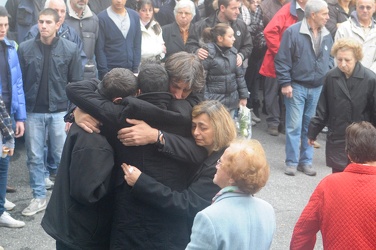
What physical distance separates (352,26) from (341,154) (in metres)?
2.83

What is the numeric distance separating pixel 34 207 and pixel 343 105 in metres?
3.07

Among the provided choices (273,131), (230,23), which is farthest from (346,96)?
(273,131)

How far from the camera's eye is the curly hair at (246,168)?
3.15 m

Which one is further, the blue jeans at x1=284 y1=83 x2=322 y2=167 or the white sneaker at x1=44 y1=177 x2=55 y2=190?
the blue jeans at x1=284 y1=83 x2=322 y2=167

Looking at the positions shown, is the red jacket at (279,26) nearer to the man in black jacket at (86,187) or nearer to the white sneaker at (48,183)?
the white sneaker at (48,183)

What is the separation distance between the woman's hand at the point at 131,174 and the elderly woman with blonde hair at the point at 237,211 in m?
0.54

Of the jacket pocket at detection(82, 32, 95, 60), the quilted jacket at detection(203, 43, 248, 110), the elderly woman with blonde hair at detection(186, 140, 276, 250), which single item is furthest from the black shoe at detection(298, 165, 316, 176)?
the elderly woman with blonde hair at detection(186, 140, 276, 250)

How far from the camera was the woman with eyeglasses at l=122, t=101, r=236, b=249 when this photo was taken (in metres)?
3.61

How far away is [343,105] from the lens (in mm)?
5980

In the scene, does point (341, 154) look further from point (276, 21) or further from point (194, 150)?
point (276, 21)

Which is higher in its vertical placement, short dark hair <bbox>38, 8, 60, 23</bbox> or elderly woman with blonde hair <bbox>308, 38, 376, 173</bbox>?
short dark hair <bbox>38, 8, 60, 23</bbox>

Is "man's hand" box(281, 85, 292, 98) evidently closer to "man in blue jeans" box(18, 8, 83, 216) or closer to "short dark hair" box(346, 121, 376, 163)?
"man in blue jeans" box(18, 8, 83, 216)

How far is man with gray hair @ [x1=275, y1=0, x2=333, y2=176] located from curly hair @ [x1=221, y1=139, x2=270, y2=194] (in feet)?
15.4

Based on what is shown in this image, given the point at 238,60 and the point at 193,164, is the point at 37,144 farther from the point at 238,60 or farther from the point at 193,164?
the point at 193,164
